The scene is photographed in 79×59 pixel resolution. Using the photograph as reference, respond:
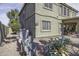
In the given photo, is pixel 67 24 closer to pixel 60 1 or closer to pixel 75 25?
pixel 75 25

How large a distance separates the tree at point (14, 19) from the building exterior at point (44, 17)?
97 mm

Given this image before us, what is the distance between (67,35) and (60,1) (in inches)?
28.4

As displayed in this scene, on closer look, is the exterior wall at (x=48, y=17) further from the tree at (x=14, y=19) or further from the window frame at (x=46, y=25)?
the tree at (x=14, y=19)

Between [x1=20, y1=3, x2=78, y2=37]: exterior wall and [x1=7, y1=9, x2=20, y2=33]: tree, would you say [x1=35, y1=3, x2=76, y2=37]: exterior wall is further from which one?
[x1=7, y1=9, x2=20, y2=33]: tree

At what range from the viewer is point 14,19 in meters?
3.31

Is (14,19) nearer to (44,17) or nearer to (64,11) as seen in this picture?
(44,17)

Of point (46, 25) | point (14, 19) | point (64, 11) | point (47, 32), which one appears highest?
point (64, 11)

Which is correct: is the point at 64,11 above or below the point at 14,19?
above

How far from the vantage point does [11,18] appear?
333 centimetres

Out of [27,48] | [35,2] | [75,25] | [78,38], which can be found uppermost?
[35,2]

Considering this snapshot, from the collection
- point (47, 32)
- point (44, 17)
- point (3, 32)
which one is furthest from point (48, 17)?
point (3, 32)

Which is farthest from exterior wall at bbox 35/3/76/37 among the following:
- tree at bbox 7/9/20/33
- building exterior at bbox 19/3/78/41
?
tree at bbox 7/9/20/33

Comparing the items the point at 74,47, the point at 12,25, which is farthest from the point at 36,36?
the point at 74,47

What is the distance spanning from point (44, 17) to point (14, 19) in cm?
63
